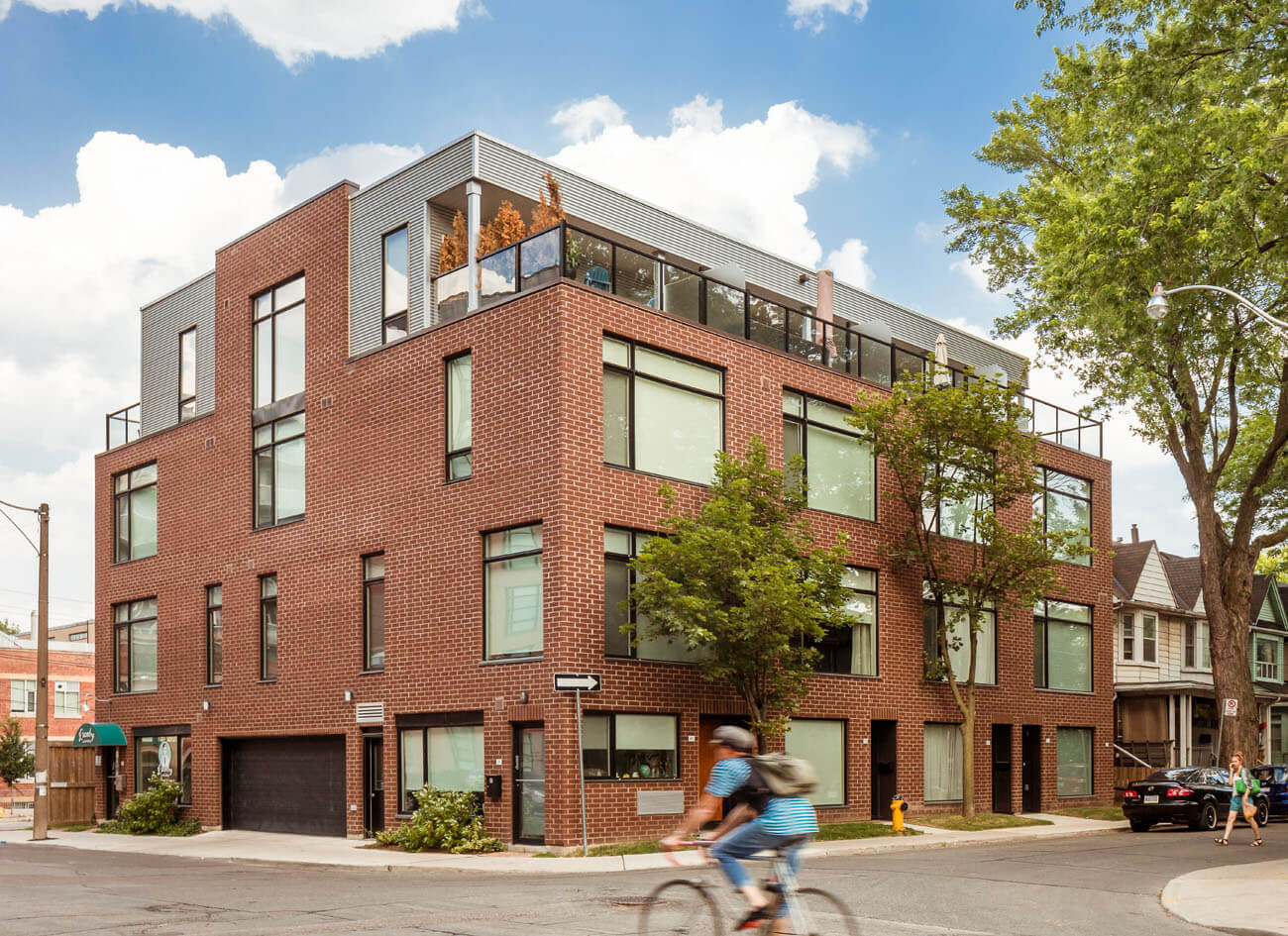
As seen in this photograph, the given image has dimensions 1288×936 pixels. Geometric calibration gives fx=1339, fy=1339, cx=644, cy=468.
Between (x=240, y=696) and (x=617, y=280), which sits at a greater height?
(x=617, y=280)

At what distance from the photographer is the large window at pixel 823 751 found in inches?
1076

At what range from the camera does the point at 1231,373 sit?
33.0m

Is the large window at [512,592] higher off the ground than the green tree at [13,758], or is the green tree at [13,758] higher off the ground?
the large window at [512,592]

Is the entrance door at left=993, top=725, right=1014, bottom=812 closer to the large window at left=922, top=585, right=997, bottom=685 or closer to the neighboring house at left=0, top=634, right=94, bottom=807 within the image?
the large window at left=922, top=585, right=997, bottom=685

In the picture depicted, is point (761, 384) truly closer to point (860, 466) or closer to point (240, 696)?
point (860, 466)

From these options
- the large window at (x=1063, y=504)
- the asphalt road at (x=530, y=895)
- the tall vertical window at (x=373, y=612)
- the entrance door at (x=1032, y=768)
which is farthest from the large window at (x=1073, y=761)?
the tall vertical window at (x=373, y=612)

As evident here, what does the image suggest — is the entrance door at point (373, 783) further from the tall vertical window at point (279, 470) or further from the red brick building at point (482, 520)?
the tall vertical window at point (279, 470)

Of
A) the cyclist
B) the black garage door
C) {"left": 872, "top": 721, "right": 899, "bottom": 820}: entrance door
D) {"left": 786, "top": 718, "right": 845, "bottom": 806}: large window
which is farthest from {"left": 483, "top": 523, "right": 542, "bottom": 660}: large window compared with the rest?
the cyclist

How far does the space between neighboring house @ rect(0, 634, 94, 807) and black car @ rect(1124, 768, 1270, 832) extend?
47.3 m

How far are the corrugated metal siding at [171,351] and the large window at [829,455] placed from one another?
14523mm

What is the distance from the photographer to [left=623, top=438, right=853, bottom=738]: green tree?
74.2 feet

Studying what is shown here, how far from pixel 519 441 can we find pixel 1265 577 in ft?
146

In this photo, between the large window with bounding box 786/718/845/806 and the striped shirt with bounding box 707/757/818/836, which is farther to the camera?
the large window with bounding box 786/718/845/806

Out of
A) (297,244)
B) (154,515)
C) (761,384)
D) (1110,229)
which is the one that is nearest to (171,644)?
(154,515)
